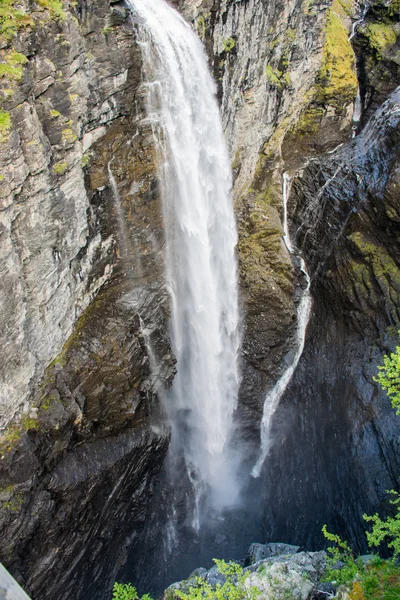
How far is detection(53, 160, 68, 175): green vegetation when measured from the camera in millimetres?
9258

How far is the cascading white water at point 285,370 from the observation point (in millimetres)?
16438

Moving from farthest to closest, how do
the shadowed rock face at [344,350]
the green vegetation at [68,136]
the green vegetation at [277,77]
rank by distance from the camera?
the green vegetation at [277,77] < the shadowed rock face at [344,350] < the green vegetation at [68,136]

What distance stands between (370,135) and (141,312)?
1111 centimetres

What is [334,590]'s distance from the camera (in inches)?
309

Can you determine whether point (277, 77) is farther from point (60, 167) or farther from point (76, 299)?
point (76, 299)

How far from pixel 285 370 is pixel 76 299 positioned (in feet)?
29.4

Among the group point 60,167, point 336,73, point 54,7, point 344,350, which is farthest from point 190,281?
point 336,73

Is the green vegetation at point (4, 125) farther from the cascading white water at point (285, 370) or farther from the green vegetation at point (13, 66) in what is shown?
the cascading white water at point (285, 370)

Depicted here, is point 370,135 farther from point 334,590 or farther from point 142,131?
point 334,590

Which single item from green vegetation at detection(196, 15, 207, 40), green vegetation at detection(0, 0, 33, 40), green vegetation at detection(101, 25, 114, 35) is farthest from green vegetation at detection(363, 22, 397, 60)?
green vegetation at detection(0, 0, 33, 40)

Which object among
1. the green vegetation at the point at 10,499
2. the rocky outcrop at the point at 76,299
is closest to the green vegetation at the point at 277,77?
the rocky outcrop at the point at 76,299

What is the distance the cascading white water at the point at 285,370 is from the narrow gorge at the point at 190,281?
6 centimetres

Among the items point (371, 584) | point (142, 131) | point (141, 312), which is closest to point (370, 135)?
point (142, 131)

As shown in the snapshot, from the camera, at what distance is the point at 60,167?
30.7 ft
